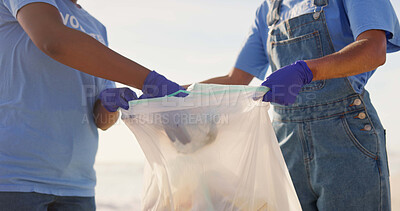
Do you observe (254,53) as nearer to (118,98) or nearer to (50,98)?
(118,98)

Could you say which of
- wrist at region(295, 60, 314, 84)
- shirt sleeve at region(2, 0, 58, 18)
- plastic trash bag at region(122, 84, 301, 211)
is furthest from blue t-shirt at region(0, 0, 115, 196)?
wrist at region(295, 60, 314, 84)

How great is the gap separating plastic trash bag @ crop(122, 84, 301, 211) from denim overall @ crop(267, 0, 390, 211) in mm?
323

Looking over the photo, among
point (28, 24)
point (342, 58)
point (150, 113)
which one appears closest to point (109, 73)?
point (150, 113)

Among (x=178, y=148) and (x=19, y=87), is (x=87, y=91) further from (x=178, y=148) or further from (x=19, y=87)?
(x=178, y=148)

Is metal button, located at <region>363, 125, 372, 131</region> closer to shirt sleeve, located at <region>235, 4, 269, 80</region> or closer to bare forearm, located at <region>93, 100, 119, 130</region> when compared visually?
shirt sleeve, located at <region>235, 4, 269, 80</region>

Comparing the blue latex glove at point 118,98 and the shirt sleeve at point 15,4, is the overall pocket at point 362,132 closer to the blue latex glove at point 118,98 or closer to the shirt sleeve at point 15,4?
the blue latex glove at point 118,98

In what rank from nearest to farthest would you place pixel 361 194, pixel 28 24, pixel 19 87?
pixel 28 24
pixel 19 87
pixel 361 194

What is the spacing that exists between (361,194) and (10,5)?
4.51 ft

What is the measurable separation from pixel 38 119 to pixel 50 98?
0.08 metres

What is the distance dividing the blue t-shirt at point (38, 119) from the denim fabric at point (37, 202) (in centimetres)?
2

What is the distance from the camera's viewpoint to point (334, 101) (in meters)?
1.38

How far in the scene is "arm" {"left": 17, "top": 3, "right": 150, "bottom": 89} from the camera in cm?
100

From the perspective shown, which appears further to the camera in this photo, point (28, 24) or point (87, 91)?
point (87, 91)

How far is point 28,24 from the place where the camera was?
3.35 feet
